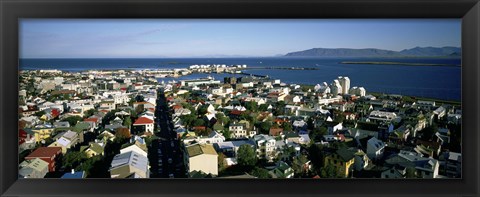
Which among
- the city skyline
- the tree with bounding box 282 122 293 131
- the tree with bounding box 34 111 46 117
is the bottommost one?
the tree with bounding box 282 122 293 131

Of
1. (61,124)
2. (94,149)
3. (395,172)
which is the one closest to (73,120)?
(61,124)

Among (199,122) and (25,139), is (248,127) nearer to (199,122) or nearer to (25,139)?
(199,122)

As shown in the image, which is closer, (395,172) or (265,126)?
(395,172)

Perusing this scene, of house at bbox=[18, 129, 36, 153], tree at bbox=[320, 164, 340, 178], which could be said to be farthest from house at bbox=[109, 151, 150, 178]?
tree at bbox=[320, 164, 340, 178]

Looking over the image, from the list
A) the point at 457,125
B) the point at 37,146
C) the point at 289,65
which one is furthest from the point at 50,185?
the point at 457,125

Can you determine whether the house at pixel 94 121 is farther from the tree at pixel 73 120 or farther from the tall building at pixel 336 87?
the tall building at pixel 336 87

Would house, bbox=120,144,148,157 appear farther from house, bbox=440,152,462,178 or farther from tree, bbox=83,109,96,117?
house, bbox=440,152,462,178
